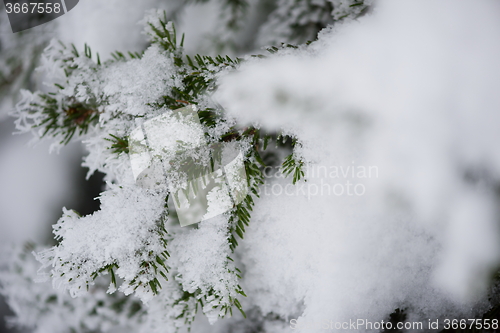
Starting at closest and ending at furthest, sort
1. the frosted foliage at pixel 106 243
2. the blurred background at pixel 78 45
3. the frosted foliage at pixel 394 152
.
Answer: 1. the frosted foliage at pixel 106 243
2. the frosted foliage at pixel 394 152
3. the blurred background at pixel 78 45

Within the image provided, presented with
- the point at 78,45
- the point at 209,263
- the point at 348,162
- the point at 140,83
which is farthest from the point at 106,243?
the point at 78,45

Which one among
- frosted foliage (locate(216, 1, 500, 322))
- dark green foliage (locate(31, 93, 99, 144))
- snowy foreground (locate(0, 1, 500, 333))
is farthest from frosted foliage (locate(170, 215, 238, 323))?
dark green foliage (locate(31, 93, 99, 144))

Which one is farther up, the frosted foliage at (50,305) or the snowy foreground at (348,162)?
the snowy foreground at (348,162)

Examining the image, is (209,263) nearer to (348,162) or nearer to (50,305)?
(348,162)

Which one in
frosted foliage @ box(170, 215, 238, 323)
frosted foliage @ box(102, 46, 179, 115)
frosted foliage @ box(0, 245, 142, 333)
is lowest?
frosted foliage @ box(0, 245, 142, 333)

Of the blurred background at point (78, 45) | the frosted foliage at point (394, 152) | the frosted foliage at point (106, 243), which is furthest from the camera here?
the blurred background at point (78, 45)

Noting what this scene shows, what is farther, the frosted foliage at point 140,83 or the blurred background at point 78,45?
the blurred background at point 78,45

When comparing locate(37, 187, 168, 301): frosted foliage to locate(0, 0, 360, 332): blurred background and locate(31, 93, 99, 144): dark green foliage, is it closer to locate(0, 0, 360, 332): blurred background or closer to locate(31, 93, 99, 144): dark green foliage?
locate(31, 93, 99, 144): dark green foliage

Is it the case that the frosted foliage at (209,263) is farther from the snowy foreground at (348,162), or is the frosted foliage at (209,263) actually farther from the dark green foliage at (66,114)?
the dark green foliage at (66,114)

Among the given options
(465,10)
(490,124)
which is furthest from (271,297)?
(465,10)

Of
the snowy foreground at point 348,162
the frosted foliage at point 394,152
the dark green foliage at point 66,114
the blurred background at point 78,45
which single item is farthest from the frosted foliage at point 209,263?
the blurred background at point 78,45
